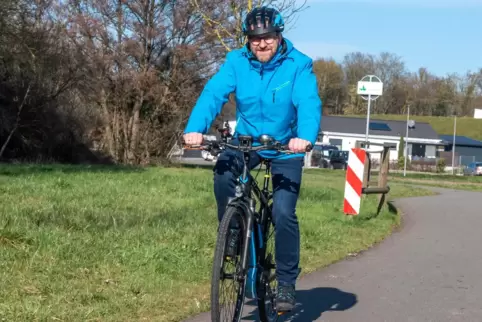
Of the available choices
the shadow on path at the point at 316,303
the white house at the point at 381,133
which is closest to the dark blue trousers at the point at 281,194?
the shadow on path at the point at 316,303

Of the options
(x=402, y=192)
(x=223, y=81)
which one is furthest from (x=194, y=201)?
(x=402, y=192)

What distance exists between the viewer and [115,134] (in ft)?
114

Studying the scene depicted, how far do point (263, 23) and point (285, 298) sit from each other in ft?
5.93

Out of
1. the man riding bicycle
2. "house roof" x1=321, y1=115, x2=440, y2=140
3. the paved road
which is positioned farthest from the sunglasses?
"house roof" x1=321, y1=115, x2=440, y2=140

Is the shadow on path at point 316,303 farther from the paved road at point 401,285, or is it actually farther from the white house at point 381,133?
the white house at point 381,133

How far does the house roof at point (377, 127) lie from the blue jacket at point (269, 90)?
79.1 m

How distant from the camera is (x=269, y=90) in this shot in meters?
4.62

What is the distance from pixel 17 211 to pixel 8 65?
67.0ft

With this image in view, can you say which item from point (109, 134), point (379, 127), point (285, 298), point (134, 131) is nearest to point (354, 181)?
point (285, 298)

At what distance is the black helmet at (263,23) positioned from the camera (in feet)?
14.8

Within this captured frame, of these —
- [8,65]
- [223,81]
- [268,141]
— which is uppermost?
[8,65]

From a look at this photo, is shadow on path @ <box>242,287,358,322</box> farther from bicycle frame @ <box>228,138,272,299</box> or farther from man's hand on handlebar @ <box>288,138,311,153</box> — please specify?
man's hand on handlebar @ <box>288,138,311,153</box>

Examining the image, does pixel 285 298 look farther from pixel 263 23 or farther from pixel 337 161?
pixel 337 161

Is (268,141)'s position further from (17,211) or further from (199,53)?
(199,53)
